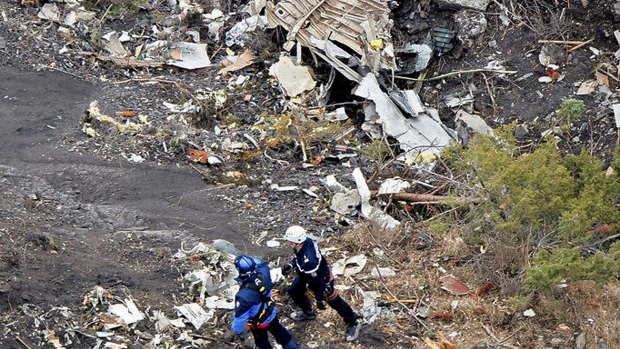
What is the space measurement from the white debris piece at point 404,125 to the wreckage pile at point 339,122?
0.08ft

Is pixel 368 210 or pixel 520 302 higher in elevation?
pixel 520 302

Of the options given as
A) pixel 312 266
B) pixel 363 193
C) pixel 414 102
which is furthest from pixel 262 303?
pixel 414 102

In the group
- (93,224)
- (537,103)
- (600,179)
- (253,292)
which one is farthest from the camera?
(537,103)

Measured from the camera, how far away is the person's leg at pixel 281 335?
289 inches

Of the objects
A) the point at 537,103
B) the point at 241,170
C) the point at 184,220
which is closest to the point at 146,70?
the point at 241,170

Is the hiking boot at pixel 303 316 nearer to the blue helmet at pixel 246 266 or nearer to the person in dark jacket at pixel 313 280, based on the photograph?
the person in dark jacket at pixel 313 280

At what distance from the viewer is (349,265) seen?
9008 mm

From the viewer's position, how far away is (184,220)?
962 centimetres

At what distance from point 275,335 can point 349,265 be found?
1793 millimetres

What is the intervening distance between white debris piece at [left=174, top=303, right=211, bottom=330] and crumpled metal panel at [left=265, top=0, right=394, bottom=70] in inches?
217

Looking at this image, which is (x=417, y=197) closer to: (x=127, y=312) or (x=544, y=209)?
(x=544, y=209)

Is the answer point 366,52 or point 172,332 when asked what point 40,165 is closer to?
point 172,332

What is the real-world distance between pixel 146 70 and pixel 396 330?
642 centimetres

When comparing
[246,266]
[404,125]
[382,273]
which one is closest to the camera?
[246,266]
